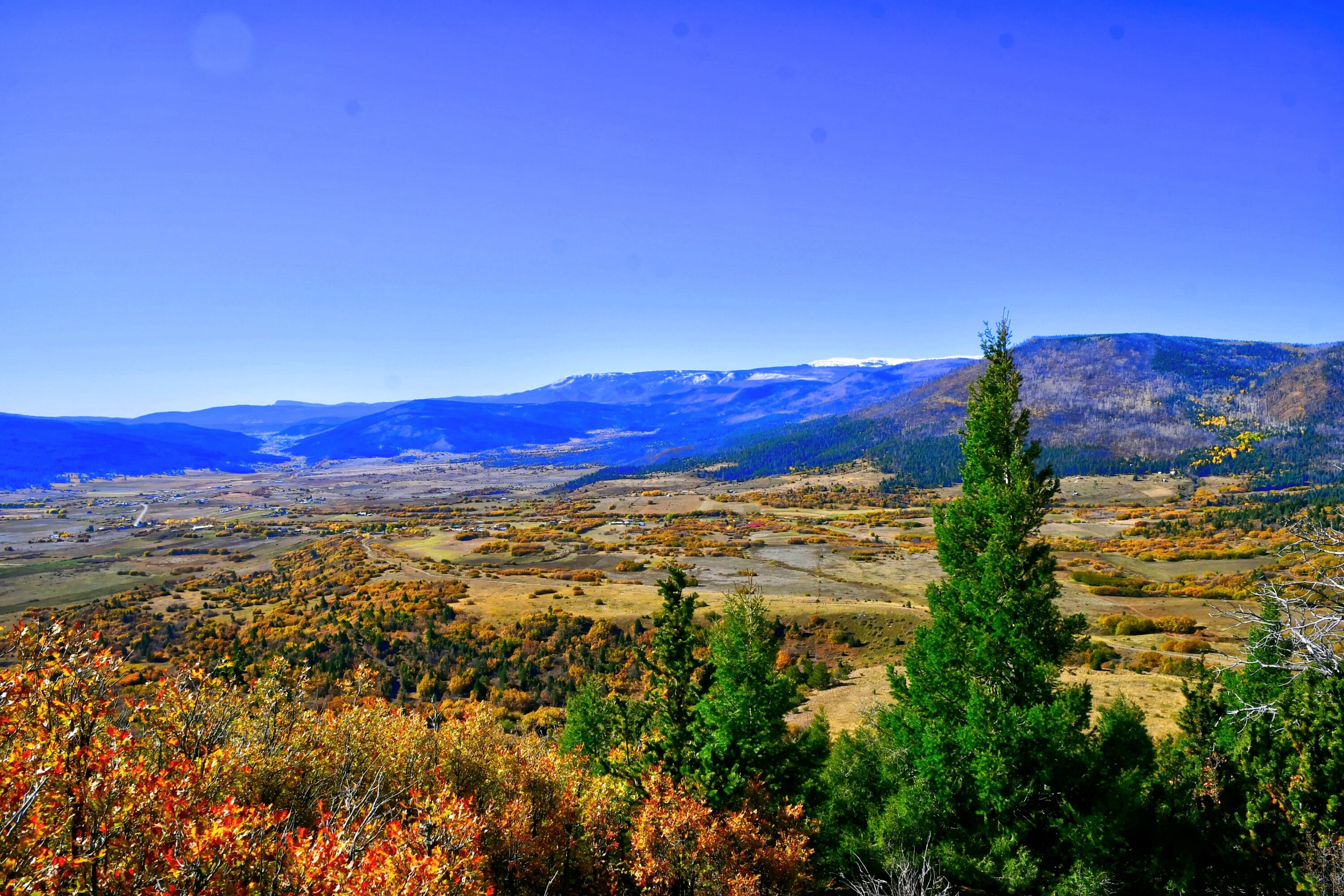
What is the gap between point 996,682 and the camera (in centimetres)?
1480

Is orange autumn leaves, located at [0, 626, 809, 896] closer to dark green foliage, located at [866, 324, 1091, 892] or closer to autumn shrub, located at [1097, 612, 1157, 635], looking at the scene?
dark green foliage, located at [866, 324, 1091, 892]

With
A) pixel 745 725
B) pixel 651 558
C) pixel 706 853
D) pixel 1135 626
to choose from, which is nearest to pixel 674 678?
pixel 745 725

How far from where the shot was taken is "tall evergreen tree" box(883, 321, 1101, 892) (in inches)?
563

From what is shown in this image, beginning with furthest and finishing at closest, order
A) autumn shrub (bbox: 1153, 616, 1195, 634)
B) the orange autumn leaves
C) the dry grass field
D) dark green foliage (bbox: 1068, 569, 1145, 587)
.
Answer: dark green foliage (bbox: 1068, 569, 1145, 587), the dry grass field, autumn shrub (bbox: 1153, 616, 1195, 634), the orange autumn leaves

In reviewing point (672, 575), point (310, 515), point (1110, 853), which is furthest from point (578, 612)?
point (310, 515)

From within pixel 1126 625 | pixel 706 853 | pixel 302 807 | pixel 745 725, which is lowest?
pixel 1126 625

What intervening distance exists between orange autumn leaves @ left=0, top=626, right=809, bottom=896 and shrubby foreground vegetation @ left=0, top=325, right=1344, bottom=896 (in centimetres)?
6

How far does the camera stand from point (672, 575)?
21125 mm

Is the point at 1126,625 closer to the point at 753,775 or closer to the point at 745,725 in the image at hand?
the point at 753,775

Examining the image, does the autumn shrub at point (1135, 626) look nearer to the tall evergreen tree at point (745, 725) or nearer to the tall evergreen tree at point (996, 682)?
the tall evergreen tree at point (996, 682)

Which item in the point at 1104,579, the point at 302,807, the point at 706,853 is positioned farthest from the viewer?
the point at 1104,579

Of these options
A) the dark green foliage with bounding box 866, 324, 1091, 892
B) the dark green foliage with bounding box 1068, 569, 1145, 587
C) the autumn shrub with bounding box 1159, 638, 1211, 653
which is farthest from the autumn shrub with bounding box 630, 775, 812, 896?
the dark green foliage with bounding box 1068, 569, 1145, 587

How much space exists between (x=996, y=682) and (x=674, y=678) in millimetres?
9867

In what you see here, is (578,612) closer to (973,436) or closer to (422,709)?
(422,709)
